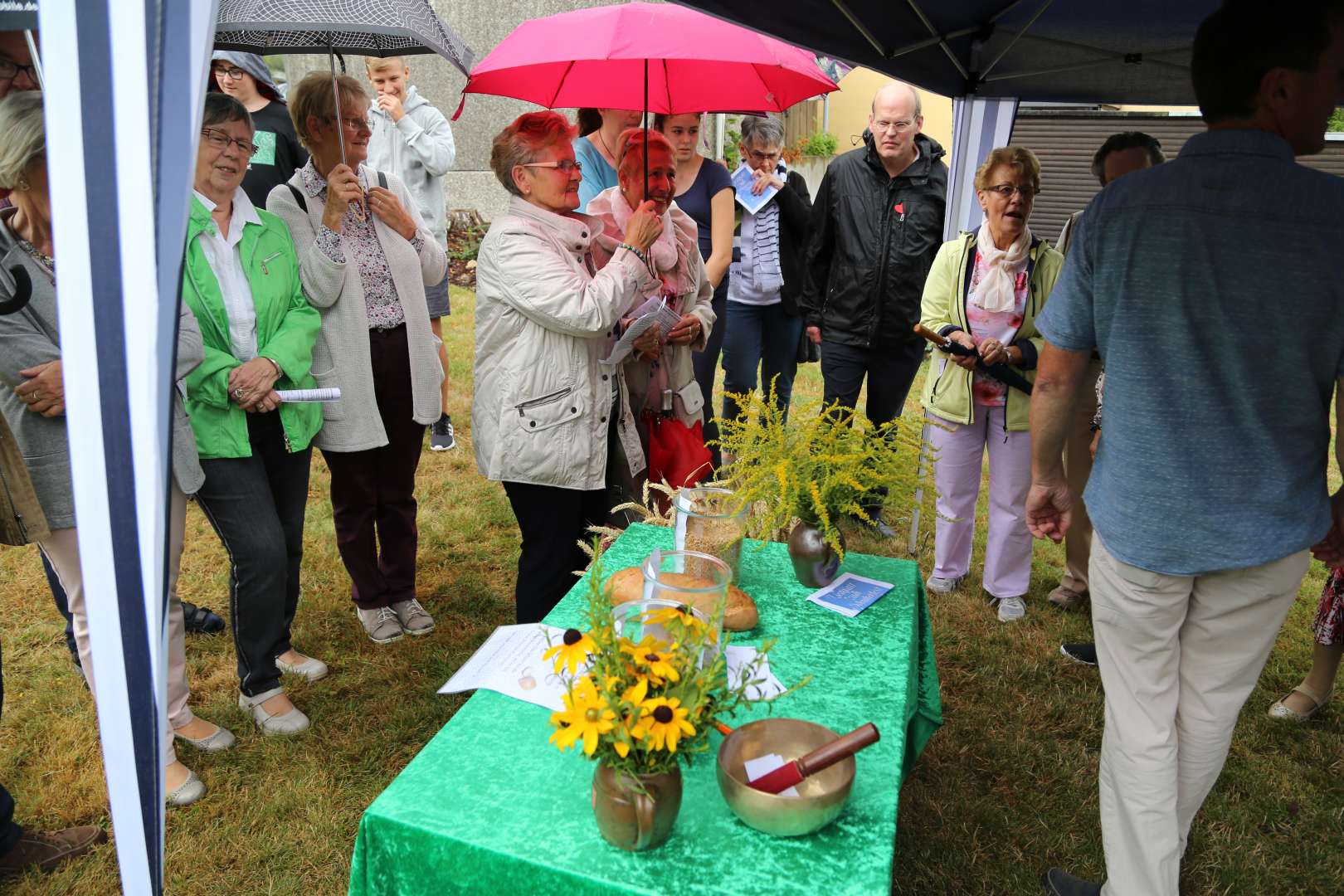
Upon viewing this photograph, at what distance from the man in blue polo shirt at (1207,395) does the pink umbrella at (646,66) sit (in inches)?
57.2

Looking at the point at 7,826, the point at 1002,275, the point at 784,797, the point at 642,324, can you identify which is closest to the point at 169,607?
Result: the point at 7,826

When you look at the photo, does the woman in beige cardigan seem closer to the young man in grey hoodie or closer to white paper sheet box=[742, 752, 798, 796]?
the young man in grey hoodie

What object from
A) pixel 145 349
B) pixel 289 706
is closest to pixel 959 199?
pixel 289 706

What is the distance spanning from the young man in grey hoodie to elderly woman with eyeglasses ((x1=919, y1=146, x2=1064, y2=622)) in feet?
8.42

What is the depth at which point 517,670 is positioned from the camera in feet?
5.18

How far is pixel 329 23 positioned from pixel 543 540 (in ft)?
5.11

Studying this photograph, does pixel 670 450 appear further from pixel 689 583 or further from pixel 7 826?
pixel 7 826

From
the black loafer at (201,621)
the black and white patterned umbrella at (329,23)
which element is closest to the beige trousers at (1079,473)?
the black and white patterned umbrella at (329,23)

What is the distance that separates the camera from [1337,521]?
5.90 feet

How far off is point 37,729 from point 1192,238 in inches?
129

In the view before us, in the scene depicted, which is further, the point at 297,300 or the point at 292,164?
the point at 292,164

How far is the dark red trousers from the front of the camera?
9.62 ft

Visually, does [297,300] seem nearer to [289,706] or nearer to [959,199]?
[289,706]

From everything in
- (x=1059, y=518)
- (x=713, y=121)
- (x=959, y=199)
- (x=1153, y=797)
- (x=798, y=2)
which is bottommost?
(x=1153, y=797)
